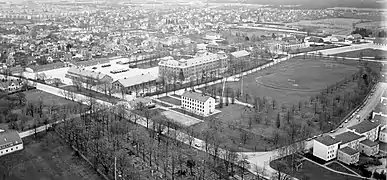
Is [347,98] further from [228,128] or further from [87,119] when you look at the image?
[87,119]

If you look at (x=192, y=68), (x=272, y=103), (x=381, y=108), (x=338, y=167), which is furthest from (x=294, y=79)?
(x=338, y=167)

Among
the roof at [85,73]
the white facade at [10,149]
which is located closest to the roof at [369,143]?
the white facade at [10,149]

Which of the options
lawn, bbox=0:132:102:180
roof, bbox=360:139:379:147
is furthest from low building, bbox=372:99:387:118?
lawn, bbox=0:132:102:180

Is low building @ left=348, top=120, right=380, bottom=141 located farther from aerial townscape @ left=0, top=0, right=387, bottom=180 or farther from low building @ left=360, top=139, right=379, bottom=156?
low building @ left=360, top=139, right=379, bottom=156

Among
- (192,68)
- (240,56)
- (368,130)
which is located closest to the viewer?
(368,130)

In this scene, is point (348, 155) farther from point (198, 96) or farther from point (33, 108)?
point (33, 108)
